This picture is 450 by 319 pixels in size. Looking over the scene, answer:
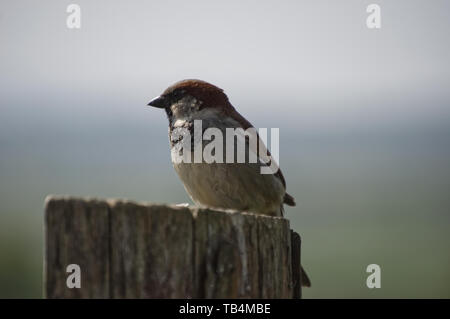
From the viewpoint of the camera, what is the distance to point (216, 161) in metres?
4.76

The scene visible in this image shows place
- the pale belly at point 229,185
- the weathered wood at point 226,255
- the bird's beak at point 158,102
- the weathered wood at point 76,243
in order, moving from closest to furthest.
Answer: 1. the weathered wood at point 76,243
2. the weathered wood at point 226,255
3. the pale belly at point 229,185
4. the bird's beak at point 158,102

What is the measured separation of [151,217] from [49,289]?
46 cm

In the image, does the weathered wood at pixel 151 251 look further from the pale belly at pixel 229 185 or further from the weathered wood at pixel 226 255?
the pale belly at pixel 229 185

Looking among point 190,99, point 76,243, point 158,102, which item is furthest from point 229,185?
point 76,243

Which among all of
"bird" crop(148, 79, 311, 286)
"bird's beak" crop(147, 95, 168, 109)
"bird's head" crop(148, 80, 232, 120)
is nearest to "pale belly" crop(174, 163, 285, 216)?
"bird" crop(148, 79, 311, 286)

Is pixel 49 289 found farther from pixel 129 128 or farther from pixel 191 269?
pixel 129 128

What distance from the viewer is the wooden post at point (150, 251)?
98.3 inches

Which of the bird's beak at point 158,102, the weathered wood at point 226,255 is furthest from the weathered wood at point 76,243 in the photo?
the bird's beak at point 158,102

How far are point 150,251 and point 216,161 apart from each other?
7.15ft

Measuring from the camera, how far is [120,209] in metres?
2.55

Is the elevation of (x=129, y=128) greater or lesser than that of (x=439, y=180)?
greater

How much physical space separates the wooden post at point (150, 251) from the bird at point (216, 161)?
1721mm

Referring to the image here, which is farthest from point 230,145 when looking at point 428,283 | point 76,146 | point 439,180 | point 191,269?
point 76,146

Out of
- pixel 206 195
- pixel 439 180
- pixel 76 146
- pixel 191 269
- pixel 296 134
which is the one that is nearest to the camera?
pixel 191 269
